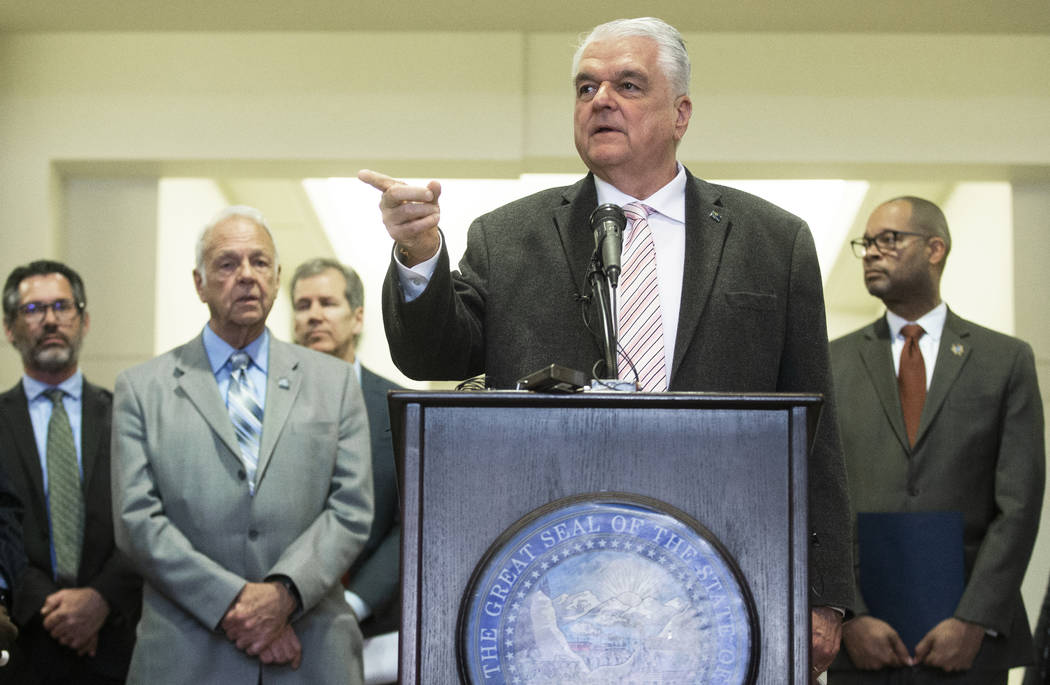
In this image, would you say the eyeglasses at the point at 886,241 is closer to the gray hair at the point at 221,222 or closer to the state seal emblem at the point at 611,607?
the gray hair at the point at 221,222

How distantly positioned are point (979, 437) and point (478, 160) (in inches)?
100

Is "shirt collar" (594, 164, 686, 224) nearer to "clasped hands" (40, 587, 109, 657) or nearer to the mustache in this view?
"clasped hands" (40, 587, 109, 657)

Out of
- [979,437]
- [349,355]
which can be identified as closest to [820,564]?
[979,437]

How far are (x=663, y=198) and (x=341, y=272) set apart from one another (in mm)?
2832

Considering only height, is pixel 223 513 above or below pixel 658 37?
below

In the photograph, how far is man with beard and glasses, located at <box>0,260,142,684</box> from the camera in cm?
384

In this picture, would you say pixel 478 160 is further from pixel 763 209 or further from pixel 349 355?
pixel 763 209

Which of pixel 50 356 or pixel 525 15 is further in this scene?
pixel 525 15

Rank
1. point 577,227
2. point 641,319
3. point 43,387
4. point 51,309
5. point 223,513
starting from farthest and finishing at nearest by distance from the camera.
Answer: point 51,309, point 43,387, point 223,513, point 577,227, point 641,319

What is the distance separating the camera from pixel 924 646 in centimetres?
392

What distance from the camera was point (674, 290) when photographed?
2135 millimetres

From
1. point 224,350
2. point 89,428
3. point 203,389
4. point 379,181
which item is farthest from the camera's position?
point 89,428

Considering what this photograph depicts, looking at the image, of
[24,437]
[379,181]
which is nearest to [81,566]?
[24,437]

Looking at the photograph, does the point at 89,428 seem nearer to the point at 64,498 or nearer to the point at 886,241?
the point at 64,498
